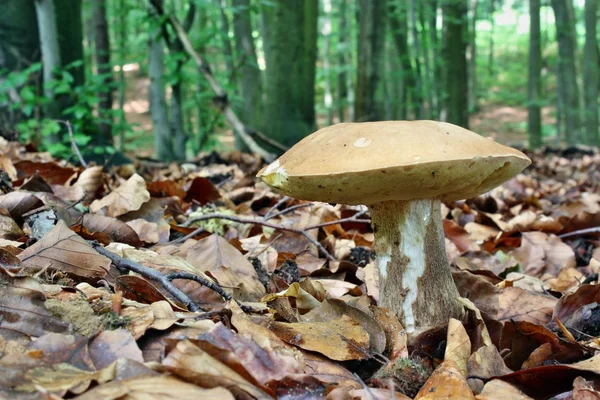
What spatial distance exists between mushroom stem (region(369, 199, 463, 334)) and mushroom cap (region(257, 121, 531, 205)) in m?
0.09

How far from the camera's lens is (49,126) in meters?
3.69

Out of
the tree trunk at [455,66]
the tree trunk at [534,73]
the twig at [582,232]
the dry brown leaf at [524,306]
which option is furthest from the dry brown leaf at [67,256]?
the tree trunk at [534,73]

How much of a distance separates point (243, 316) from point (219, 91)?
3688 millimetres

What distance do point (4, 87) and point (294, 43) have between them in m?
3.13

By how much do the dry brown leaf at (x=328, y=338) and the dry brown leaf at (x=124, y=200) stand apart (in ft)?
3.67

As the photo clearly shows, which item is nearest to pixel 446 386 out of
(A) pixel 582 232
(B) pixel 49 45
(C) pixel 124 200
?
(C) pixel 124 200

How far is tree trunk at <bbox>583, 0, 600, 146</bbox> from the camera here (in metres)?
10.9

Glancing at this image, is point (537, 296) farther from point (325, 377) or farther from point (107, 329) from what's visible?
point (107, 329)

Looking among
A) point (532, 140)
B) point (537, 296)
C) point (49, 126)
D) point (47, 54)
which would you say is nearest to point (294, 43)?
point (47, 54)

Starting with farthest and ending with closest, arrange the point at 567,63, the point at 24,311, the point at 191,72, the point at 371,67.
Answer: the point at 567,63, the point at 371,67, the point at 191,72, the point at 24,311

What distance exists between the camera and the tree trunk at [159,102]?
18.5 ft

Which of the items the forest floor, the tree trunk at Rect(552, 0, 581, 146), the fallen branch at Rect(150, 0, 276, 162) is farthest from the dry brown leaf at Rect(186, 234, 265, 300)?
the forest floor

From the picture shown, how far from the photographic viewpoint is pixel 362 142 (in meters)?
1.28

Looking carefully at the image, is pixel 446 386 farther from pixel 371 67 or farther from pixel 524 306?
pixel 371 67
